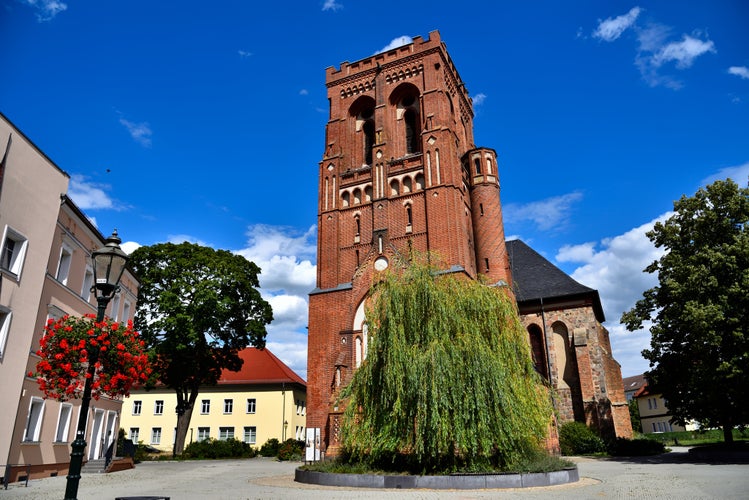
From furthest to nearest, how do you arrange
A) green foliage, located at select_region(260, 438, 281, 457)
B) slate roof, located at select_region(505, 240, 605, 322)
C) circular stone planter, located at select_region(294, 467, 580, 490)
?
green foliage, located at select_region(260, 438, 281, 457), slate roof, located at select_region(505, 240, 605, 322), circular stone planter, located at select_region(294, 467, 580, 490)

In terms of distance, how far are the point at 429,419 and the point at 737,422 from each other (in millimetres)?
16144

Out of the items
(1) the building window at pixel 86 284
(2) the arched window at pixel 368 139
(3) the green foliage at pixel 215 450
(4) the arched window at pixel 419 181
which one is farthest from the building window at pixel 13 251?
(3) the green foliage at pixel 215 450

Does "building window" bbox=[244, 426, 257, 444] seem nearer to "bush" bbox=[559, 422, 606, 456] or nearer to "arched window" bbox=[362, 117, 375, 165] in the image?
"arched window" bbox=[362, 117, 375, 165]

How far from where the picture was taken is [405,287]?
15.9m

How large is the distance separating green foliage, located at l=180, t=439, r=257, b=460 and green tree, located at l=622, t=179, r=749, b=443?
2748 cm

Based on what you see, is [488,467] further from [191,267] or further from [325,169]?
[191,267]

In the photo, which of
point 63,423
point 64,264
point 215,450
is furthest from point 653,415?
point 64,264

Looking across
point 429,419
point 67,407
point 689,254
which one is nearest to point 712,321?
point 689,254

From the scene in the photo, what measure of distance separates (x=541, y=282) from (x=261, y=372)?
2596 centimetres

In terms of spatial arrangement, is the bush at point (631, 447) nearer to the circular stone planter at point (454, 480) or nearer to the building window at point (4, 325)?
the circular stone planter at point (454, 480)

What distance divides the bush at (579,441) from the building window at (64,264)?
24260mm

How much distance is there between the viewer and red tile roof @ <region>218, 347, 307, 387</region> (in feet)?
143

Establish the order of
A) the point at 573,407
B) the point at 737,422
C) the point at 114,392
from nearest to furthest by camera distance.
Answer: the point at 114,392 → the point at 737,422 → the point at 573,407

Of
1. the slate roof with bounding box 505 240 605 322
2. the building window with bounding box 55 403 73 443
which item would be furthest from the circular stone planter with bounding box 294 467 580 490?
the slate roof with bounding box 505 240 605 322
